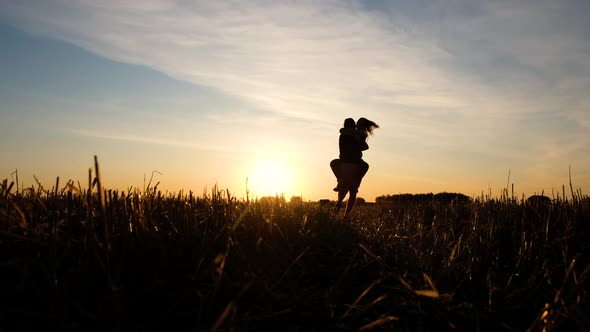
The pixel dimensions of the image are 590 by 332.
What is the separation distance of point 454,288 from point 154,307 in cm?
200

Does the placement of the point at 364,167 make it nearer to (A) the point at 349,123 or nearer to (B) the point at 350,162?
(B) the point at 350,162

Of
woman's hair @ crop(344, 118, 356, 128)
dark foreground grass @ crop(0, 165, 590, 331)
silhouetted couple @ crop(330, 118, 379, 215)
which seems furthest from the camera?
woman's hair @ crop(344, 118, 356, 128)

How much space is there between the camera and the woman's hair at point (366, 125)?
11.7 m

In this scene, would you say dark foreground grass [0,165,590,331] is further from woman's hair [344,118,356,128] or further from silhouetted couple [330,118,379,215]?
woman's hair [344,118,356,128]

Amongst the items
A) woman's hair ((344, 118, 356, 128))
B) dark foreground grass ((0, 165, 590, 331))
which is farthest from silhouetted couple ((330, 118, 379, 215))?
dark foreground grass ((0, 165, 590, 331))

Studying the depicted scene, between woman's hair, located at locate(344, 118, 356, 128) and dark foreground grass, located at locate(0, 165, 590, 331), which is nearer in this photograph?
dark foreground grass, located at locate(0, 165, 590, 331)

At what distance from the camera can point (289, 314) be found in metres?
2.30

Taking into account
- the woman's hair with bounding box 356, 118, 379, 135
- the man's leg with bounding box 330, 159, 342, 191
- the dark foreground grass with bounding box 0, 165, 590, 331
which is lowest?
the dark foreground grass with bounding box 0, 165, 590, 331

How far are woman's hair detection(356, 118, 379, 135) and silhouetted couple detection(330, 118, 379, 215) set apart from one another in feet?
0.51

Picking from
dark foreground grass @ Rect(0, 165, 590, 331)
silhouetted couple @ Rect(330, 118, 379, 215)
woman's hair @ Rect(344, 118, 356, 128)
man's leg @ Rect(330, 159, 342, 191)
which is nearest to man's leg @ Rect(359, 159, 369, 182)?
silhouetted couple @ Rect(330, 118, 379, 215)

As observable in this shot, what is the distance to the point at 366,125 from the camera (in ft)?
38.5

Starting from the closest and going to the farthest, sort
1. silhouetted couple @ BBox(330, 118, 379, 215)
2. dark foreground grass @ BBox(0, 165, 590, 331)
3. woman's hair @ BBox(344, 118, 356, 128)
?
1. dark foreground grass @ BBox(0, 165, 590, 331)
2. silhouetted couple @ BBox(330, 118, 379, 215)
3. woman's hair @ BBox(344, 118, 356, 128)

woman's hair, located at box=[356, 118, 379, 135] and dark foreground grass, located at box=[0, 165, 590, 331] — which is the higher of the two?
woman's hair, located at box=[356, 118, 379, 135]

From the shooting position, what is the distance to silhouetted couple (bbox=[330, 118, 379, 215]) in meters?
11.1
